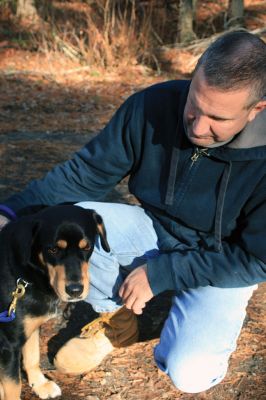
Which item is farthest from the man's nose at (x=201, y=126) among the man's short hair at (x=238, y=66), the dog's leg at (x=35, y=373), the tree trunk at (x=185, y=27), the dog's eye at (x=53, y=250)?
the tree trunk at (x=185, y=27)

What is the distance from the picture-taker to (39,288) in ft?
9.41

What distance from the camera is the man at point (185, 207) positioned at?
252cm

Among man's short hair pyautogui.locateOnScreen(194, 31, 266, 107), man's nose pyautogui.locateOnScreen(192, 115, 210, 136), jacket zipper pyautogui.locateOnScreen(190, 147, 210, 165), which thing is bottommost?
jacket zipper pyautogui.locateOnScreen(190, 147, 210, 165)

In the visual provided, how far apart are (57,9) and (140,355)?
12.7 m

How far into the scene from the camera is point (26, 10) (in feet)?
42.0

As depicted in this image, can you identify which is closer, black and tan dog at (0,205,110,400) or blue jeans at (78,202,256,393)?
black and tan dog at (0,205,110,400)

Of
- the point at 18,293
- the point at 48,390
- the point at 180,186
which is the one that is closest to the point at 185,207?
the point at 180,186

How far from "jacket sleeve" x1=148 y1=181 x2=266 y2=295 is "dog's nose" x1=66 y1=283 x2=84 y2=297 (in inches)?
16.1

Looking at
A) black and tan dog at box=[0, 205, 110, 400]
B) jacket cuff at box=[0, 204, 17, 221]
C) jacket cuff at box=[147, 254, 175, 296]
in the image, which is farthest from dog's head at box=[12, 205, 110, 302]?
jacket cuff at box=[147, 254, 175, 296]

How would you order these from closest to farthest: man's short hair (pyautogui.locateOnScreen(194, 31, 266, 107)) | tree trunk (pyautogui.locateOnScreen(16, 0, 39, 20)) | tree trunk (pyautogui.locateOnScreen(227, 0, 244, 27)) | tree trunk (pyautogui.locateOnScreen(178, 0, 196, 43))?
man's short hair (pyautogui.locateOnScreen(194, 31, 266, 107)), tree trunk (pyautogui.locateOnScreen(178, 0, 196, 43)), tree trunk (pyautogui.locateOnScreen(227, 0, 244, 27)), tree trunk (pyautogui.locateOnScreen(16, 0, 39, 20))

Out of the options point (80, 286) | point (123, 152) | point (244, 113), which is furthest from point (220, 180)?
point (80, 286)

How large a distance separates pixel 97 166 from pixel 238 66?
1.10 meters

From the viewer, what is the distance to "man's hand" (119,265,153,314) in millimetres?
2855

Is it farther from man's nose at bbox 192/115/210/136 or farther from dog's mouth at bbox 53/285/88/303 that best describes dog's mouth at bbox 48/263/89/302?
man's nose at bbox 192/115/210/136
